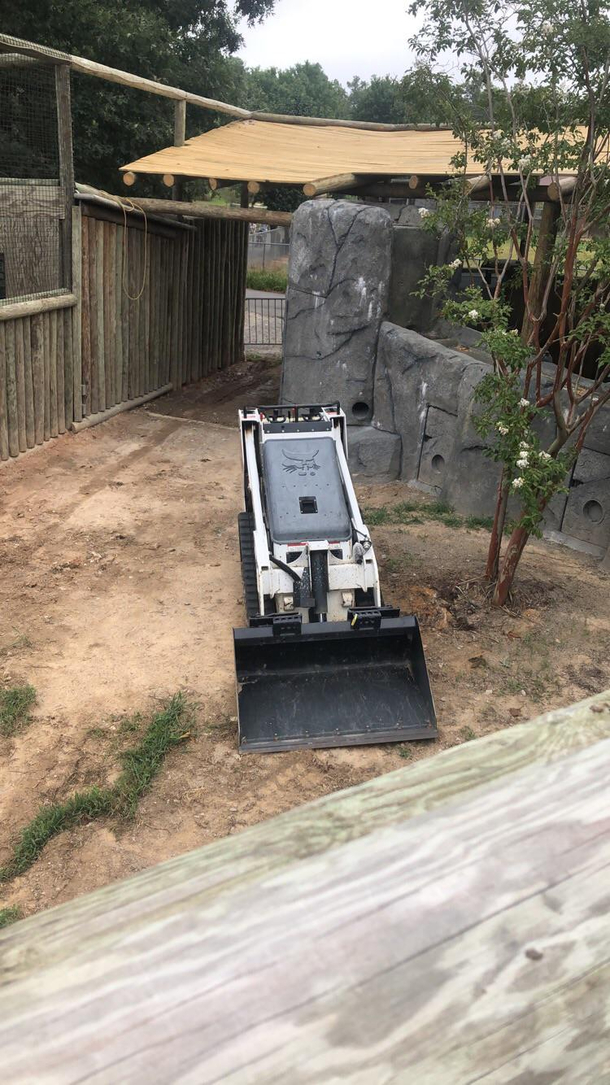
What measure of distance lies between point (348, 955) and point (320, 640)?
445cm

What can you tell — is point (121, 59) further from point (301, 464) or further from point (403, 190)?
point (301, 464)

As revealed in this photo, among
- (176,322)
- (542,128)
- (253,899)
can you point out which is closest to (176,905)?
(253,899)

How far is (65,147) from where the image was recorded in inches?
361

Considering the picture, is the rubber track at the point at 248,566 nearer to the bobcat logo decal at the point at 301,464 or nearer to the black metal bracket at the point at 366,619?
the bobcat logo decal at the point at 301,464

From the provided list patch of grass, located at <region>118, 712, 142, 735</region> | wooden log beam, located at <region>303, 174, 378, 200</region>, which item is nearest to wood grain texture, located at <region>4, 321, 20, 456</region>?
wooden log beam, located at <region>303, 174, 378, 200</region>

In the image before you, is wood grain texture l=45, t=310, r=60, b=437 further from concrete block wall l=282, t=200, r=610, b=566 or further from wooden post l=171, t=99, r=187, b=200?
wooden post l=171, t=99, r=187, b=200

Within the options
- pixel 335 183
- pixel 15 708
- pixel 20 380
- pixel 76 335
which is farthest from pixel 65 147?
pixel 15 708

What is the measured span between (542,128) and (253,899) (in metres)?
6.19

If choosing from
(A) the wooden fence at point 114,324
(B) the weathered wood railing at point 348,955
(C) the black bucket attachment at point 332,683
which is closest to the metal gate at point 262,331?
(A) the wooden fence at point 114,324

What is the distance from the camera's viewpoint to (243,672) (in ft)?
16.7

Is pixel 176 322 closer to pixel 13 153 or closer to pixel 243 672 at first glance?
pixel 13 153

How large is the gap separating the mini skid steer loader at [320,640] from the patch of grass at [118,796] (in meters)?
0.42

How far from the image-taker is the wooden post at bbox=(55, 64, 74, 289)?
354 inches

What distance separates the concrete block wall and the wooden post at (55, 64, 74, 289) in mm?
2432
